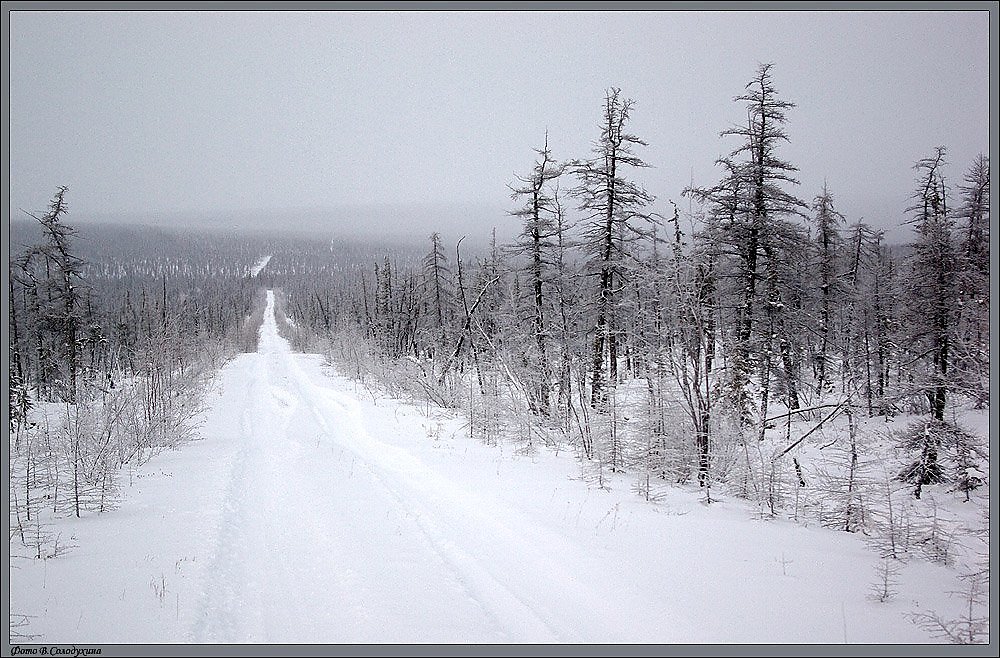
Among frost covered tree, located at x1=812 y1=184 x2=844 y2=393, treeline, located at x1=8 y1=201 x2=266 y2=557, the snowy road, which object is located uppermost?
frost covered tree, located at x1=812 y1=184 x2=844 y2=393

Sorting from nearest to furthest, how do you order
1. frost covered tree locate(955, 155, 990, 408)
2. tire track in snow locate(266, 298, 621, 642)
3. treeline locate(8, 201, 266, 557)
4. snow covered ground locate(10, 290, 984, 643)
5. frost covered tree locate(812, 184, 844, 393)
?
1. snow covered ground locate(10, 290, 984, 643)
2. tire track in snow locate(266, 298, 621, 642)
3. treeline locate(8, 201, 266, 557)
4. frost covered tree locate(955, 155, 990, 408)
5. frost covered tree locate(812, 184, 844, 393)

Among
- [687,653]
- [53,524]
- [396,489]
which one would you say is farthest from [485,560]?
[53,524]

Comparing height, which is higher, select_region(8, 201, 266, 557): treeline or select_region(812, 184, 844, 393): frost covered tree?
select_region(812, 184, 844, 393): frost covered tree

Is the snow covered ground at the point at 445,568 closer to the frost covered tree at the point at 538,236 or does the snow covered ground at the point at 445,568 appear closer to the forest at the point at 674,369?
the forest at the point at 674,369

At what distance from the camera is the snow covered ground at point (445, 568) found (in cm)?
456

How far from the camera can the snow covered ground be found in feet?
15.0

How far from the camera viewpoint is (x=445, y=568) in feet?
18.7

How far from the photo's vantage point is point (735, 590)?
5.07 m

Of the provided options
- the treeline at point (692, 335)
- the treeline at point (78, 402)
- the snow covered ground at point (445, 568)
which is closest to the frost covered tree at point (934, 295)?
the treeline at point (692, 335)

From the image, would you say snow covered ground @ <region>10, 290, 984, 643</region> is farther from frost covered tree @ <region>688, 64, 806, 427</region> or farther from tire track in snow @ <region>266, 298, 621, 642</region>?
frost covered tree @ <region>688, 64, 806, 427</region>

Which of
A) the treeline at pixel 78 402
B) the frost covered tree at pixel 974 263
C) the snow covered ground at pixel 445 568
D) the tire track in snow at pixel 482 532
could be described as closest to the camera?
the snow covered ground at pixel 445 568

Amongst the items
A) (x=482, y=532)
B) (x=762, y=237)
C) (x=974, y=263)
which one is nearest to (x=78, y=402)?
(x=482, y=532)

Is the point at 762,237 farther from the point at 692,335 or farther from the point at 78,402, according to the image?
the point at 78,402

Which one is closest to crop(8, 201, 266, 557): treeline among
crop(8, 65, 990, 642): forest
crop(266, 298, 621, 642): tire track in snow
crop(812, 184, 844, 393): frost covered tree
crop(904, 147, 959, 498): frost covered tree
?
crop(8, 65, 990, 642): forest
